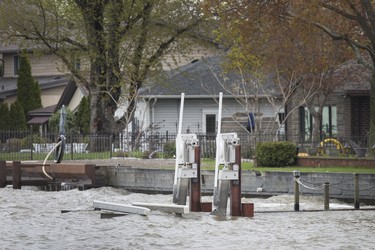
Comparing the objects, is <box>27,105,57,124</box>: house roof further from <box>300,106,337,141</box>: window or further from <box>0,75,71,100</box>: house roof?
<box>300,106,337,141</box>: window

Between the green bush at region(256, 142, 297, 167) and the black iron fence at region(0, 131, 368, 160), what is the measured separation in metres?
6.86

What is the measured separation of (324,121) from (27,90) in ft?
81.0

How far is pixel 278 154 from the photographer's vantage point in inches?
1516

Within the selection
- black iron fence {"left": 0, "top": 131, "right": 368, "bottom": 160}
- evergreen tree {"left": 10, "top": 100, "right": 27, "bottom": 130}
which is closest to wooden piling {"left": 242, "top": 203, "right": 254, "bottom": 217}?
black iron fence {"left": 0, "top": 131, "right": 368, "bottom": 160}

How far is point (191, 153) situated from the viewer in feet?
97.6

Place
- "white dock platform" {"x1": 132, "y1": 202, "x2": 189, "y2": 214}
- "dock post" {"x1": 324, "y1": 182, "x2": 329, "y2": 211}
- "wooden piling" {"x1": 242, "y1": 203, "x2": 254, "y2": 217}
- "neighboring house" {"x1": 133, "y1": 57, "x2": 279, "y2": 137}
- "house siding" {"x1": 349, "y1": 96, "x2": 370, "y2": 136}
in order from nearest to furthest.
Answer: "white dock platform" {"x1": 132, "y1": 202, "x2": 189, "y2": 214}
"wooden piling" {"x1": 242, "y1": 203, "x2": 254, "y2": 217}
"dock post" {"x1": 324, "y1": 182, "x2": 329, "y2": 211}
"house siding" {"x1": 349, "y1": 96, "x2": 370, "y2": 136}
"neighboring house" {"x1": 133, "y1": 57, "x2": 279, "y2": 137}

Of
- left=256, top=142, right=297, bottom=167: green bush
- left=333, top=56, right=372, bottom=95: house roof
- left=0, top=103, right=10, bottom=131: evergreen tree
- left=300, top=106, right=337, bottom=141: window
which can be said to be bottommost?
left=256, top=142, right=297, bottom=167: green bush

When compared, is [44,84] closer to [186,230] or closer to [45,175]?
[45,175]

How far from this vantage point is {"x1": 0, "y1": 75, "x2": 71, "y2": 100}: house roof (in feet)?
249

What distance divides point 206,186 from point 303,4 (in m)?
7.01

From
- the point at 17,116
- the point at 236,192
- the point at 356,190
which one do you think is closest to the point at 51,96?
the point at 17,116

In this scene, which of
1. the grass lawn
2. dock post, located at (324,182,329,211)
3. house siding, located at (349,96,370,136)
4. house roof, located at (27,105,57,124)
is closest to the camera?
dock post, located at (324,182,329,211)

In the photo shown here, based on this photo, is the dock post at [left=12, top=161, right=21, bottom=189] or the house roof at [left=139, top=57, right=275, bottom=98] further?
the house roof at [left=139, top=57, right=275, bottom=98]

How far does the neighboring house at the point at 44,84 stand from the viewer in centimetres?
7175
